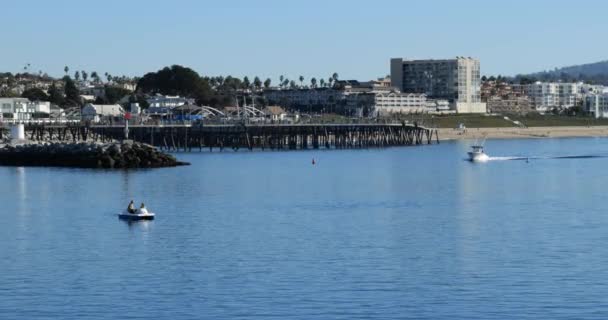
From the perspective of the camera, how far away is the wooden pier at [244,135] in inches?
4921

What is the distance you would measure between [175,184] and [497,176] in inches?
822

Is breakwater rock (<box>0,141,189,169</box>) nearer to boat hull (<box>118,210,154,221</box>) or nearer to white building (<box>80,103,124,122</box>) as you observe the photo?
boat hull (<box>118,210,154,221</box>)

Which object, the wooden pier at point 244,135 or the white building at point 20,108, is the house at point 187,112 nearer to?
the white building at point 20,108

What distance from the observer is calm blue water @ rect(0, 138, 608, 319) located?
3288cm

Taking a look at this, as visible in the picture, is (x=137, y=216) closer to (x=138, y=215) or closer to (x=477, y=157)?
(x=138, y=215)

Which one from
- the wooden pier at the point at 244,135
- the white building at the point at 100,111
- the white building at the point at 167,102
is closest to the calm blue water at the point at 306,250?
the wooden pier at the point at 244,135

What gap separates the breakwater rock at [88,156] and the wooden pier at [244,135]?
24949 millimetres

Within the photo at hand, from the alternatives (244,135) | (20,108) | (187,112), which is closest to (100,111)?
(20,108)

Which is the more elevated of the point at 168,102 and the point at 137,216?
the point at 168,102

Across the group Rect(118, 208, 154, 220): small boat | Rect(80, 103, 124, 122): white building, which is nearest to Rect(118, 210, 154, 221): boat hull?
Rect(118, 208, 154, 220): small boat

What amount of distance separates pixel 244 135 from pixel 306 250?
318 ft

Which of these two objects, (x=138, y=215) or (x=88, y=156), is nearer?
(x=138, y=215)

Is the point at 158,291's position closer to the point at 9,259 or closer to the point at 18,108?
the point at 9,259

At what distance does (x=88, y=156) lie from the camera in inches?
3659
